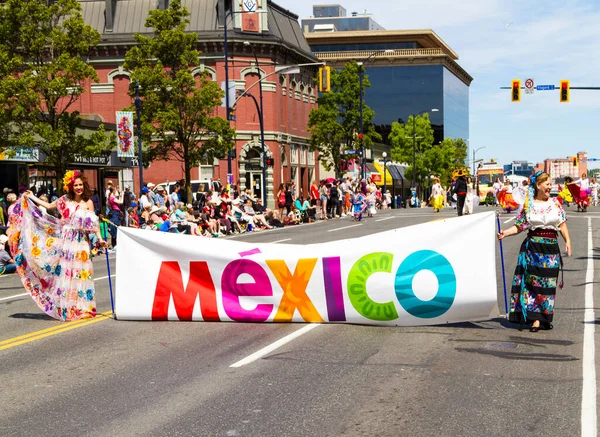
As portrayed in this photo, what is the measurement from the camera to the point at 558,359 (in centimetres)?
775

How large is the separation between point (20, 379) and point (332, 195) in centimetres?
3530

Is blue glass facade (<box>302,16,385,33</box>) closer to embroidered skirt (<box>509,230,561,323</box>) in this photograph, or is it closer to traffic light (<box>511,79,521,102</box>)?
traffic light (<box>511,79,521,102</box>)

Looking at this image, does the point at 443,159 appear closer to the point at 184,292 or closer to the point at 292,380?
the point at 184,292

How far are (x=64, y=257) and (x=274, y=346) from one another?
3.53m

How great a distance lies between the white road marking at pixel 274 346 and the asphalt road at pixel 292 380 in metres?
0.10

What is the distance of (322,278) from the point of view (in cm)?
960

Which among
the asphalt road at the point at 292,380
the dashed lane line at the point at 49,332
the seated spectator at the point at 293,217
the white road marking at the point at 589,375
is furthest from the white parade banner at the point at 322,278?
the seated spectator at the point at 293,217

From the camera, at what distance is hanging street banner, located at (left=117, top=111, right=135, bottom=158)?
31.8 metres

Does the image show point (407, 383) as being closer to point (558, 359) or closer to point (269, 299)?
point (558, 359)

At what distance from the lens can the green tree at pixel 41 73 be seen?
90.0 feet

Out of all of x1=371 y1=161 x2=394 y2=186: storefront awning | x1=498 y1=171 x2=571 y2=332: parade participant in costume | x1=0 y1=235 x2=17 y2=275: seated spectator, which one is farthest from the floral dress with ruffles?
x1=371 y1=161 x2=394 y2=186: storefront awning

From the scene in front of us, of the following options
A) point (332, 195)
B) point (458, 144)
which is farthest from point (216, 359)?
point (458, 144)

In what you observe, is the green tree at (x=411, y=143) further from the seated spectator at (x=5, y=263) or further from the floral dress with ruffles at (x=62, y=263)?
the floral dress with ruffles at (x=62, y=263)

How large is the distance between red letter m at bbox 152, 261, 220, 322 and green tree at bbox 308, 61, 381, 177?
5295cm
